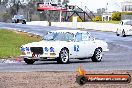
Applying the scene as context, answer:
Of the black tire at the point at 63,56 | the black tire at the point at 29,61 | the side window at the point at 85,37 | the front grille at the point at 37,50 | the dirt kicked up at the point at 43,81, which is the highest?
the side window at the point at 85,37

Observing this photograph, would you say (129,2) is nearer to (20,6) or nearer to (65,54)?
(20,6)

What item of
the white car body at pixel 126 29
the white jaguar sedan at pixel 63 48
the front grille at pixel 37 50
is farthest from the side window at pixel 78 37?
the white car body at pixel 126 29

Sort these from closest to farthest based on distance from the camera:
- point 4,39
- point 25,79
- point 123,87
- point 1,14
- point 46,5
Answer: point 123,87 < point 25,79 < point 4,39 < point 46,5 < point 1,14

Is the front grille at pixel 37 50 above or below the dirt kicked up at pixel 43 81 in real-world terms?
above

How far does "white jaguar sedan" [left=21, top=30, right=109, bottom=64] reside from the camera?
68.0 feet

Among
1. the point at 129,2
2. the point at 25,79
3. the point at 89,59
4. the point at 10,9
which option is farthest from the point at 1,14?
the point at 25,79

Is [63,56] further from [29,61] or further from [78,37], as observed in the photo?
[78,37]

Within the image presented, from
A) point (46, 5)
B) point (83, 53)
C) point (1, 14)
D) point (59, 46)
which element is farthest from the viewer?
point (1, 14)

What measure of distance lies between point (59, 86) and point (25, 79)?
1.74 meters

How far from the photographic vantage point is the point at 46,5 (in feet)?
355

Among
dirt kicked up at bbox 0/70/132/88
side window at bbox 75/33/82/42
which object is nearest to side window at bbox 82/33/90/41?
side window at bbox 75/33/82/42

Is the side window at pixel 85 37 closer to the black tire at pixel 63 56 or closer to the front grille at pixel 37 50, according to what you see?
the black tire at pixel 63 56

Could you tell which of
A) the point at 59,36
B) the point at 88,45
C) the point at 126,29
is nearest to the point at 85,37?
the point at 88,45

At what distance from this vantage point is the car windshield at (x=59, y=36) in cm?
2156
